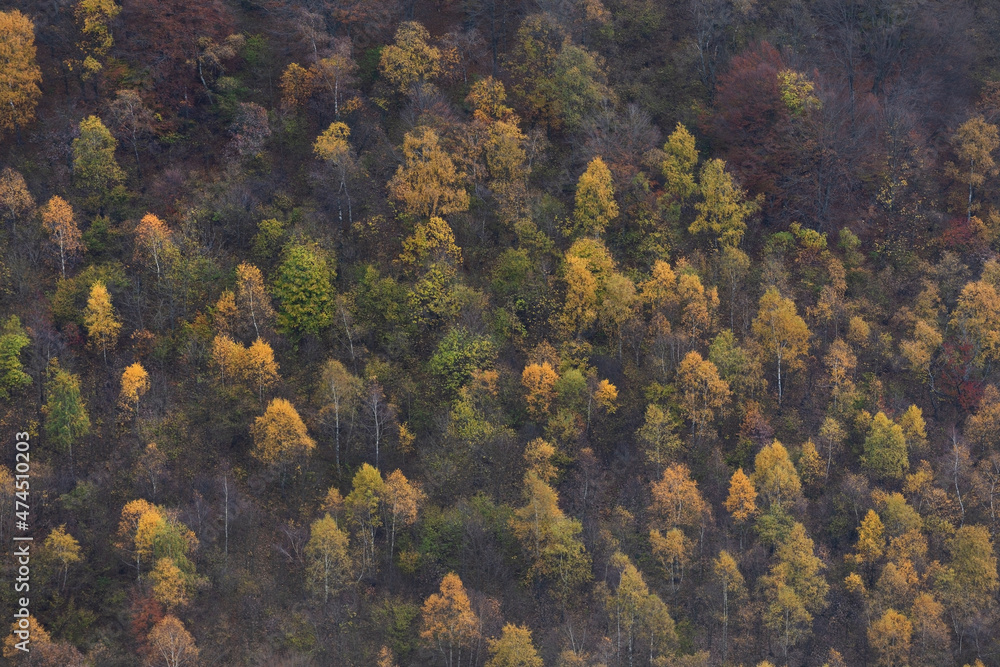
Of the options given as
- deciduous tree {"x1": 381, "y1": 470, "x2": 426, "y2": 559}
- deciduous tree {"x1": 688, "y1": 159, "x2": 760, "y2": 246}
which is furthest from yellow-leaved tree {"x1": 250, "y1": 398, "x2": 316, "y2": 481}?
deciduous tree {"x1": 688, "y1": 159, "x2": 760, "y2": 246}

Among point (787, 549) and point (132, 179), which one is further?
point (132, 179)

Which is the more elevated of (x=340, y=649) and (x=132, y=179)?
(x=132, y=179)

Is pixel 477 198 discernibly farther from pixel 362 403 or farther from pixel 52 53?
pixel 52 53

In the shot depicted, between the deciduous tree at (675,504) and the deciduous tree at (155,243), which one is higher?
the deciduous tree at (155,243)

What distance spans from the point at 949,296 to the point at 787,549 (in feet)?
83.9

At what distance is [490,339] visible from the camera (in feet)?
371

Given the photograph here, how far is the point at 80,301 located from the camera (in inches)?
4466

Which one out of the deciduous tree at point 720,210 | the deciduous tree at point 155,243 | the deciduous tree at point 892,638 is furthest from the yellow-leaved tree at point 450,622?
the deciduous tree at point 720,210

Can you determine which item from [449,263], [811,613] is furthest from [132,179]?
[811,613]

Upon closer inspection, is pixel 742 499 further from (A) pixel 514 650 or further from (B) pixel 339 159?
(B) pixel 339 159

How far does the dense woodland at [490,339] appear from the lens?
106m

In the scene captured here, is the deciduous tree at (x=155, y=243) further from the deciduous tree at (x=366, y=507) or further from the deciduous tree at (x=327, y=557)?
the deciduous tree at (x=327, y=557)

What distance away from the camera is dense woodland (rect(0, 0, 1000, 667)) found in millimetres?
106250

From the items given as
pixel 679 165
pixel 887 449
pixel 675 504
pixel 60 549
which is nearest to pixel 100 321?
pixel 60 549
